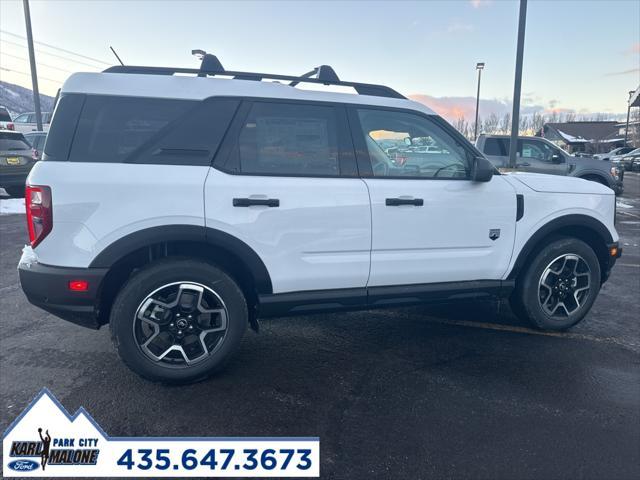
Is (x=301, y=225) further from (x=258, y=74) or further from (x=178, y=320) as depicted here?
(x=258, y=74)

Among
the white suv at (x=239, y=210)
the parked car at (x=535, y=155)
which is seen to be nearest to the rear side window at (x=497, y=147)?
the parked car at (x=535, y=155)

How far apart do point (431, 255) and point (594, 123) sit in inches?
3565

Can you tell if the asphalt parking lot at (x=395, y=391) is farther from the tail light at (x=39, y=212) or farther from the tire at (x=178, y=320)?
the tail light at (x=39, y=212)

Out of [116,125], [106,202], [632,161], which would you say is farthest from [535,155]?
[632,161]

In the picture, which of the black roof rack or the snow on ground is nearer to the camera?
the black roof rack

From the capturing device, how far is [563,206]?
13.0 feet

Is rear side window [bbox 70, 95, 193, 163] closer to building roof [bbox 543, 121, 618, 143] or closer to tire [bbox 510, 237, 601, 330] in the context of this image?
tire [bbox 510, 237, 601, 330]

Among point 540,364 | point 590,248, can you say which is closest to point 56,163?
point 540,364

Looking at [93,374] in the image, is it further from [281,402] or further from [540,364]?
[540,364]

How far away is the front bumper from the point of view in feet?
9.34

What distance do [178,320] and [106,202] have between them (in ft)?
2.97

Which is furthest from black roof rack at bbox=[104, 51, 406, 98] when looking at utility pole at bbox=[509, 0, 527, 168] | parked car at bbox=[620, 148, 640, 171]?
parked car at bbox=[620, 148, 640, 171]

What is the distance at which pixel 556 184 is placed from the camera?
4012 millimetres

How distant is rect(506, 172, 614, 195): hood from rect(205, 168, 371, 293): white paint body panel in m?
1.58
